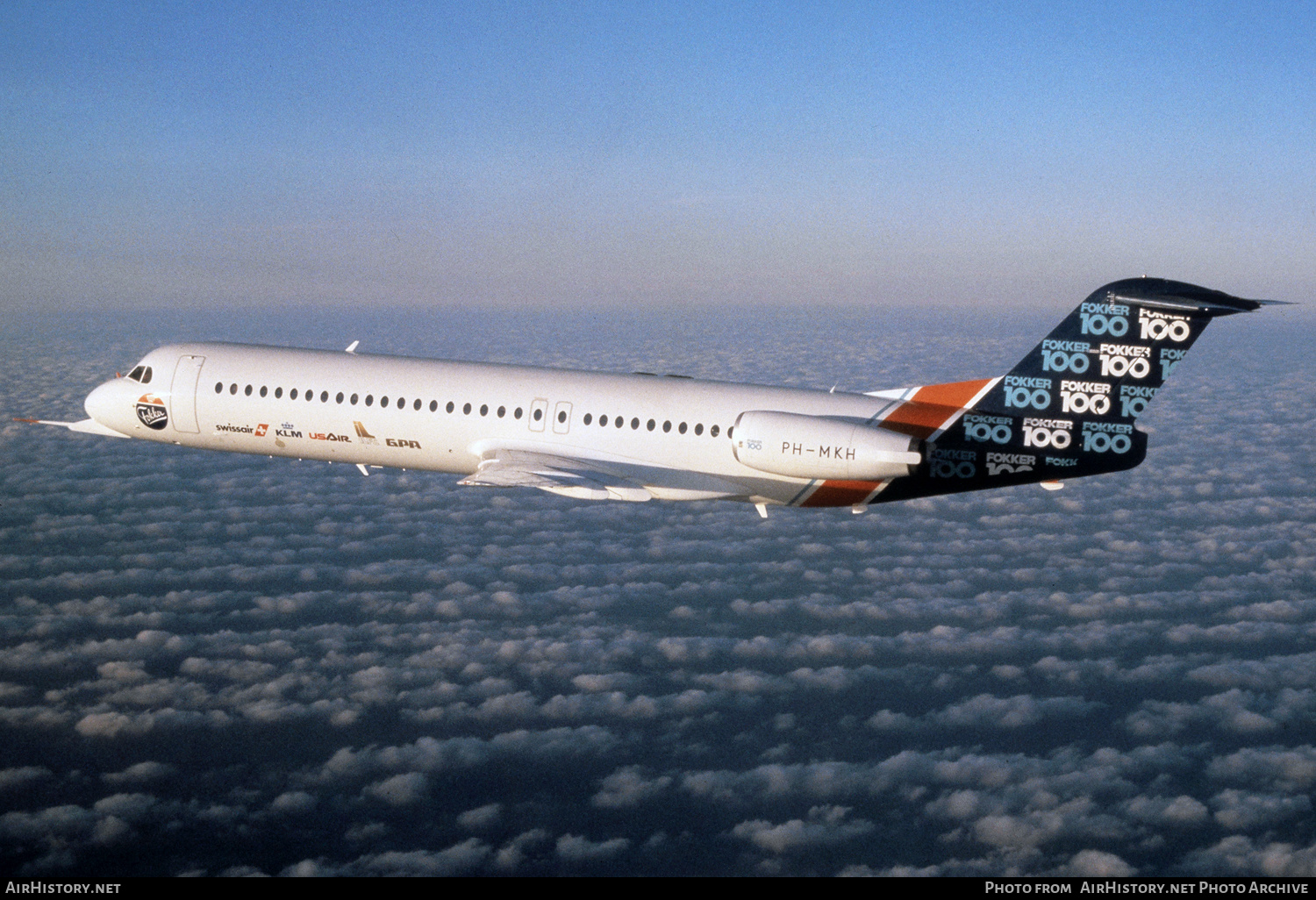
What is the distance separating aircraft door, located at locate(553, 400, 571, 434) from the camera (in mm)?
28469

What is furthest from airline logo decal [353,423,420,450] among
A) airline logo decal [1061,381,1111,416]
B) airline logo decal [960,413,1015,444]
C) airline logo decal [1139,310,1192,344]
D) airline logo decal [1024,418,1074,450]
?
airline logo decal [1139,310,1192,344]

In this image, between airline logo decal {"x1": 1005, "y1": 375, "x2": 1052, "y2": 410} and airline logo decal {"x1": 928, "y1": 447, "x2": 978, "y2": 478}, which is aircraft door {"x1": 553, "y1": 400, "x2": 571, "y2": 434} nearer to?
airline logo decal {"x1": 928, "y1": 447, "x2": 978, "y2": 478}

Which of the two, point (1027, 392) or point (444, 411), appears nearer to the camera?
point (1027, 392)

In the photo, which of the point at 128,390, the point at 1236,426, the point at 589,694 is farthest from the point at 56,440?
the point at 1236,426

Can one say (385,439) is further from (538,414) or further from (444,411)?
(538,414)

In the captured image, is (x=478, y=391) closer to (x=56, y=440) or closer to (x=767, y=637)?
(x=767, y=637)

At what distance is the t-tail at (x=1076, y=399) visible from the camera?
24.0m

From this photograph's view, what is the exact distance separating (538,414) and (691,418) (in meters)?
4.92

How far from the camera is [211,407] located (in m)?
32.1

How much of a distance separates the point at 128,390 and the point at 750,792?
26.3 m

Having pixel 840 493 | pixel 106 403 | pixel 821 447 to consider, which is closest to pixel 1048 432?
pixel 840 493

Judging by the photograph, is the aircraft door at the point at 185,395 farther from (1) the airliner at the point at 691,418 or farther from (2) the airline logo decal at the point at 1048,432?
(2) the airline logo decal at the point at 1048,432

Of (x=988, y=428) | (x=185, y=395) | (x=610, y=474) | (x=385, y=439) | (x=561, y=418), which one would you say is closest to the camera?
(x=988, y=428)

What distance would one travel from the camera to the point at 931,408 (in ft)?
86.6
